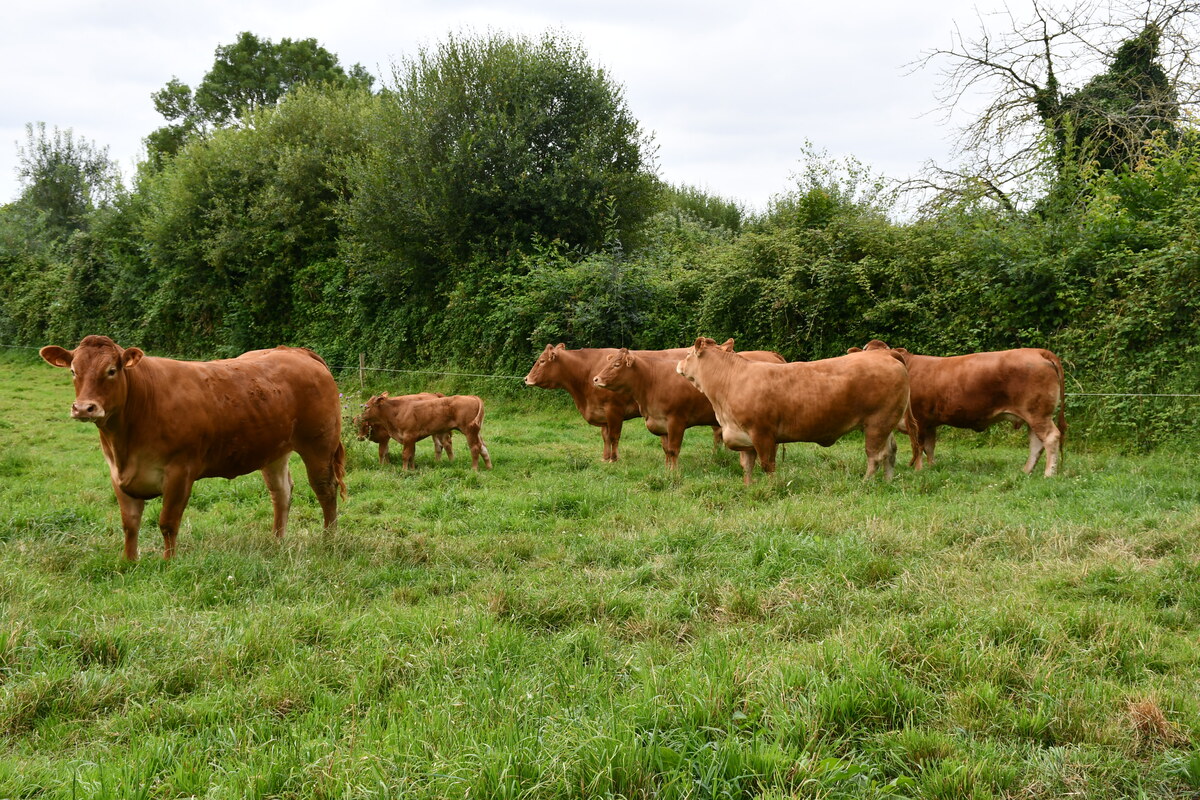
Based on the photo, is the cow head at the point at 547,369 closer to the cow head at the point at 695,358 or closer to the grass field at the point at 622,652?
the cow head at the point at 695,358

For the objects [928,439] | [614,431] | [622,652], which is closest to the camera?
[622,652]

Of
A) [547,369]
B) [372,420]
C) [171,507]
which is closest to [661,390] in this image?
[547,369]

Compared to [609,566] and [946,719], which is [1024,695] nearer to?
[946,719]

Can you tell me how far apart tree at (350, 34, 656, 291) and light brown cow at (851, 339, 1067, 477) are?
10184mm

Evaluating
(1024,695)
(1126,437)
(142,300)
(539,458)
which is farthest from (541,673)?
(142,300)

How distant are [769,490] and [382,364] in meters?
15.5

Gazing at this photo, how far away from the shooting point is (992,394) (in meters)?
9.73

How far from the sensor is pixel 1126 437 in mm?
10367

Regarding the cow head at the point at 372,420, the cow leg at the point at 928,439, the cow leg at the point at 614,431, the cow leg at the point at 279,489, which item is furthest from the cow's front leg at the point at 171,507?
the cow leg at the point at 928,439

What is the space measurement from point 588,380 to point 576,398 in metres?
0.39

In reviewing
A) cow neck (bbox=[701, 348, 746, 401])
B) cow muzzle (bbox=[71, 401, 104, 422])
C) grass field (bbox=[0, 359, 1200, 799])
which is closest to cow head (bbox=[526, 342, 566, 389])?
cow neck (bbox=[701, 348, 746, 401])

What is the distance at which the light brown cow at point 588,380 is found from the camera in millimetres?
11711

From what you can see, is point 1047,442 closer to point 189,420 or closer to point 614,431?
point 614,431

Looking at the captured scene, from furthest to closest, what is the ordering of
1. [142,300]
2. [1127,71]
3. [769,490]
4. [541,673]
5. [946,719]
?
[142,300]
[1127,71]
[769,490]
[541,673]
[946,719]
